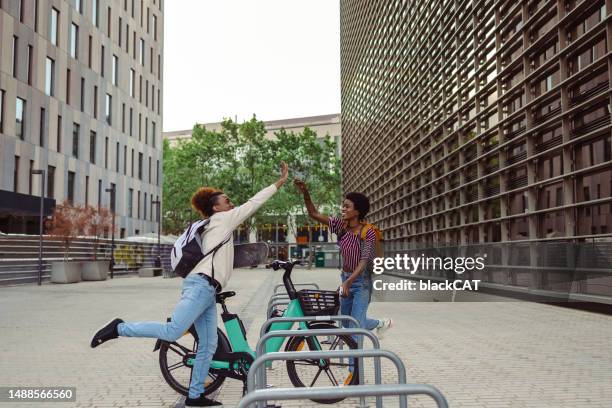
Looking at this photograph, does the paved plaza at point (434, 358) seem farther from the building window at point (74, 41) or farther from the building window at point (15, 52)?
the building window at point (74, 41)

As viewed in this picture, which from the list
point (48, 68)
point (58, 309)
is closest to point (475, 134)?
point (58, 309)

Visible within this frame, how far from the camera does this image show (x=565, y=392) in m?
6.20

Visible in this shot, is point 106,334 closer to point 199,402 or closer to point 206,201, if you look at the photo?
point 199,402

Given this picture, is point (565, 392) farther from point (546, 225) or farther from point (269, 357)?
point (546, 225)

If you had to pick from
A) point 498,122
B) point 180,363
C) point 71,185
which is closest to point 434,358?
point 180,363

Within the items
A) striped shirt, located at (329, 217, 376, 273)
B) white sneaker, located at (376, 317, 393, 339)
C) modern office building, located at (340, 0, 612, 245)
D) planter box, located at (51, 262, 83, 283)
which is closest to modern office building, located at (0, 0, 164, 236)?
planter box, located at (51, 262, 83, 283)

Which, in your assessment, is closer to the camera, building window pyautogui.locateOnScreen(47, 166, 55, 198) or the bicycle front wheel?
the bicycle front wheel

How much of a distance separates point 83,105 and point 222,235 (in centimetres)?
4194

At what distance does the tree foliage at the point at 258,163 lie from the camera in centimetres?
6956

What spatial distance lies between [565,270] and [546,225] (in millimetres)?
2358

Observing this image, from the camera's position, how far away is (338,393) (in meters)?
2.64

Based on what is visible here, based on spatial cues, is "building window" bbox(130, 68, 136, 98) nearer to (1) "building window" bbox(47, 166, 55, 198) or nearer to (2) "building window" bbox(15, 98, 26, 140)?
(1) "building window" bbox(47, 166, 55, 198)

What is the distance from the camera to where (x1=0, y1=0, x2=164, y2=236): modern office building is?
115 ft

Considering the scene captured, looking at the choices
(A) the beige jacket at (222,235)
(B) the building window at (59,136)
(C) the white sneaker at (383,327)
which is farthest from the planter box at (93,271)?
(A) the beige jacket at (222,235)
